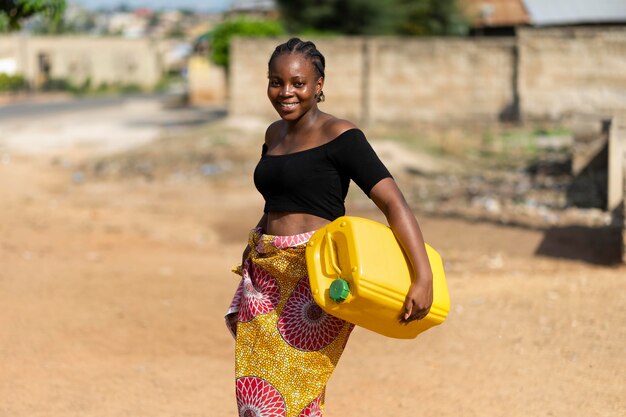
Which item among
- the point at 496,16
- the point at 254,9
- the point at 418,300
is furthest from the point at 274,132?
the point at 254,9

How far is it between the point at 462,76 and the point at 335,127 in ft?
54.5

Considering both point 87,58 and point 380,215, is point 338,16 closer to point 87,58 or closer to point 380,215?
point 380,215

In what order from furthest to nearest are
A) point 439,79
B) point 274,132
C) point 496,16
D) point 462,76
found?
point 496,16, point 439,79, point 462,76, point 274,132

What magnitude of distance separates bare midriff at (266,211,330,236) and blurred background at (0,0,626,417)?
1.84 metres

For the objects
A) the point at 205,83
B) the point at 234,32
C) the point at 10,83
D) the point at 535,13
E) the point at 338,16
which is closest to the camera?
the point at 338,16

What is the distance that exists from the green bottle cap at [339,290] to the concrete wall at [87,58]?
150 feet

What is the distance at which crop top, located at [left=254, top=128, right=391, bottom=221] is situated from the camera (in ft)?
9.05

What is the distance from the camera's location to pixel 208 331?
6137 millimetres

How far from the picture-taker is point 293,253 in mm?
2859

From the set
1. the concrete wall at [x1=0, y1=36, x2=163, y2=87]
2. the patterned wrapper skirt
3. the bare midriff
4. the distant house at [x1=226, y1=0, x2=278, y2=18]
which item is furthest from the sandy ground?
the concrete wall at [x1=0, y1=36, x2=163, y2=87]

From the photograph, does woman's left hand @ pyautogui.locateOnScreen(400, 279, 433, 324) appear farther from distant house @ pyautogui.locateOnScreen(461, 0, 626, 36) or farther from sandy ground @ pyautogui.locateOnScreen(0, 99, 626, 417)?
distant house @ pyautogui.locateOnScreen(461, 0, 626, 36)

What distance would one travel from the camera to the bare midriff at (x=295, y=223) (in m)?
2.88

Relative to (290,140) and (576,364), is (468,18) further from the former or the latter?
(290,140)

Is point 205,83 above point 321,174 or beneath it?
beneath
